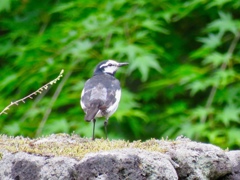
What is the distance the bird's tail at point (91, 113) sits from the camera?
5.23 metres

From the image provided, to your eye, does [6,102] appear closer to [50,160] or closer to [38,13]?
Result: [38,13]

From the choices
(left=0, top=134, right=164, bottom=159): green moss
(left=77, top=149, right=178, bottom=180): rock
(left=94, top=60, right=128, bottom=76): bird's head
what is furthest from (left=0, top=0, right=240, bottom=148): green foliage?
(left=77, top=149, right=178, bottom=180): rock

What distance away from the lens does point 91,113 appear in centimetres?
527

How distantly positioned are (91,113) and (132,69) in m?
1.59

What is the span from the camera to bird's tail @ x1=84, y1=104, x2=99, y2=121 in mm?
5234

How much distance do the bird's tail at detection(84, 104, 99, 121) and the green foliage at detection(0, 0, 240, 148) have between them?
132 cm

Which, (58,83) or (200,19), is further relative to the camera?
(200,19)

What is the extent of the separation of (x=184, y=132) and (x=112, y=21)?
4.14 ft

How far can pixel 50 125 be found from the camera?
6863 mm

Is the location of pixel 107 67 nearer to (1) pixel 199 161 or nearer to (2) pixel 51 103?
(2) pixel 51 103

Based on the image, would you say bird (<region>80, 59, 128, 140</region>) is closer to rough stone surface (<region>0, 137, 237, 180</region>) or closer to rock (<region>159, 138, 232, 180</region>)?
rock (<region>159, 138, 232, 180</region>)

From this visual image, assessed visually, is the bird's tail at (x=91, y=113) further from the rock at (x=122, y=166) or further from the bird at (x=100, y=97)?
the rock at (x=122, y=166)

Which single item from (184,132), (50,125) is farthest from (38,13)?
(184,132)

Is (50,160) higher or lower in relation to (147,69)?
lower
